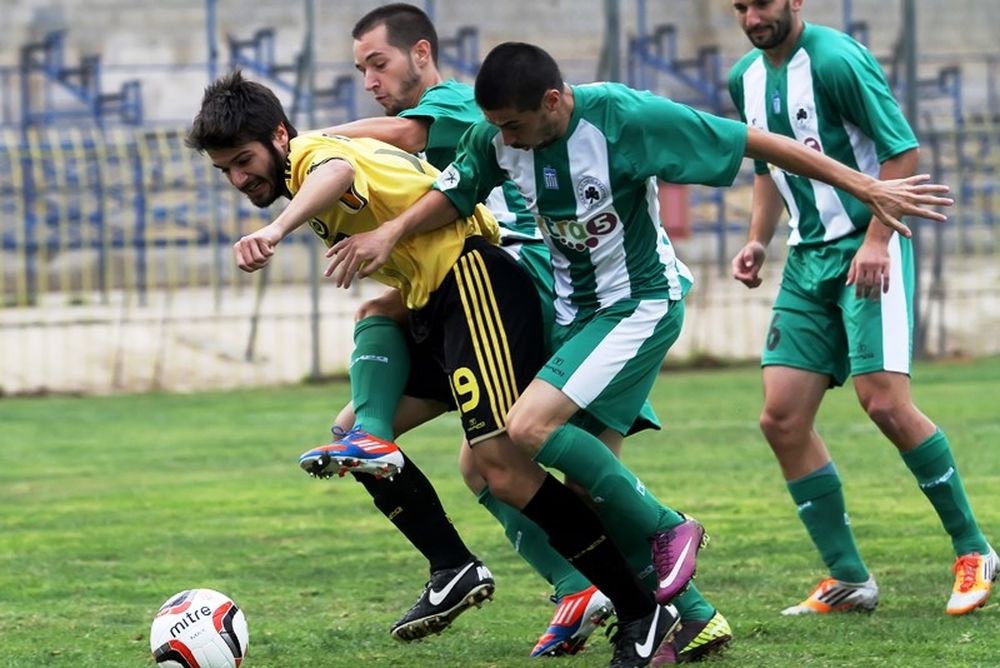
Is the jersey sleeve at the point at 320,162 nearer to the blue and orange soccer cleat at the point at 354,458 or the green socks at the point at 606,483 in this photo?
the blue and orange soccer cleat at the point at 354,458

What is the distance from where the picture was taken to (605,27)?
17.8m

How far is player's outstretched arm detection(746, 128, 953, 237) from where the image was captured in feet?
16.4

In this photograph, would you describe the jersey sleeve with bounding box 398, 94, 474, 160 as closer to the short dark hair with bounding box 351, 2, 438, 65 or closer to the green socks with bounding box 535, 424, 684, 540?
the short dark hair with bounding box 351, 2, 438, 65

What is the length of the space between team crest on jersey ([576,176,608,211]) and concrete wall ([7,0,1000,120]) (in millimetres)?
13079

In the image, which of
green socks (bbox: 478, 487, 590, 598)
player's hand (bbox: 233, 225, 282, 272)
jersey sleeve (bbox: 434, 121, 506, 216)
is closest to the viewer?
player's hand (bbox: 233, 225, 282, 272)

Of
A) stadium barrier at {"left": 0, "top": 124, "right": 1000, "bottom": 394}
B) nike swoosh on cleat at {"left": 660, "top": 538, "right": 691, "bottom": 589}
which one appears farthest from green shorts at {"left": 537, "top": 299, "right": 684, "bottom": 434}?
stadium barrier at {"left": 0, "top": 124, "right": 1000, "bottom": 394}

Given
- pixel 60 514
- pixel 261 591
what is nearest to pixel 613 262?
pixel 261 591

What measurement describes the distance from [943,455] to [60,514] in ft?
16.4

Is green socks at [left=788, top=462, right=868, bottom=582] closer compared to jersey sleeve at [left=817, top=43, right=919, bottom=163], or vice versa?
jersey sleeve at [left=817, top=43, right=919, bottom=163]

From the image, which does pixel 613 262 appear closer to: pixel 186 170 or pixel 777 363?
pixel 777 363

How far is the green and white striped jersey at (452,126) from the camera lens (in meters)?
5.66

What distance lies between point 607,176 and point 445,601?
1350mm

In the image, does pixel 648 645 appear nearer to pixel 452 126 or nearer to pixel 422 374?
pixel 422 374

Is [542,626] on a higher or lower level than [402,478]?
lower
